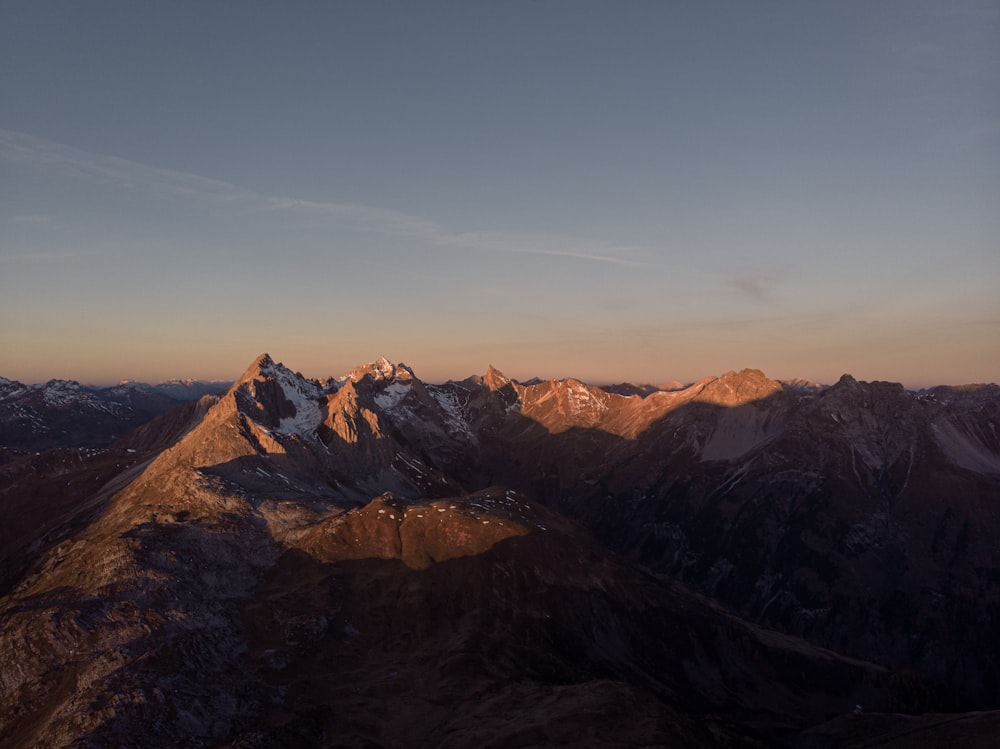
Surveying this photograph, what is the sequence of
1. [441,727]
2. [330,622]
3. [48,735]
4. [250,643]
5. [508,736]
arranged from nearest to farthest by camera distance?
[48,735] → [508,736] → [441,727] → [250,643] → [330,622]

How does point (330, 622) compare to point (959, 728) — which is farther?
point (330, 622)

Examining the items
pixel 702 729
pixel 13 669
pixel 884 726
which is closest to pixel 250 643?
pixel 13 669

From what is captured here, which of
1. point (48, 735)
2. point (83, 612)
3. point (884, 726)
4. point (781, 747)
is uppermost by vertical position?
point (83, 612)

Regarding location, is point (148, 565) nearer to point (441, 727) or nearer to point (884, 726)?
point (441, 727)

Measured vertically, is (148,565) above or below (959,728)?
above

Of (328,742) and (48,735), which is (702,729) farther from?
(48,735)

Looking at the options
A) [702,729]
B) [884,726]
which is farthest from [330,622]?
[884,726]

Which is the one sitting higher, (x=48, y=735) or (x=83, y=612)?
(x=83, y=612)

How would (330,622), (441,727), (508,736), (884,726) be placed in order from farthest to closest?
1. (330,622)
2. (884,726)
3. (441,727)
4. (508,736)

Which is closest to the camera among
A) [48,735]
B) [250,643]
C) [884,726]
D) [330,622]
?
[48,735]
